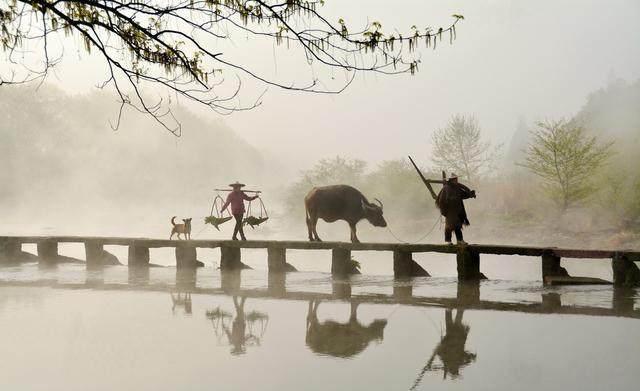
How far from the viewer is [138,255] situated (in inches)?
719

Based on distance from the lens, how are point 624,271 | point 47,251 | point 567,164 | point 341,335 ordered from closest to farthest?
point 341,335 < point 624,271 < point 47,251 < point 567,164

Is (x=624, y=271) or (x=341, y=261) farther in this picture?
(x=341, y=261)

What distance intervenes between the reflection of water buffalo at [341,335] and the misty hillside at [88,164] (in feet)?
156

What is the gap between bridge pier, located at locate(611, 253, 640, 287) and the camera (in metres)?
13.3

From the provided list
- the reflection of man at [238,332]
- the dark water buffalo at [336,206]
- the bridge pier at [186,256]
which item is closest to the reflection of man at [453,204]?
the dark water buffalo at [336,206]

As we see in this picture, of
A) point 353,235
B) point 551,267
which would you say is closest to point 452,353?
point 551,267

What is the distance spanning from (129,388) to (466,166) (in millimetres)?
42005

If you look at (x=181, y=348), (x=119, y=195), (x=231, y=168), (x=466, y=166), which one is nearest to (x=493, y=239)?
(x=466, y=166)

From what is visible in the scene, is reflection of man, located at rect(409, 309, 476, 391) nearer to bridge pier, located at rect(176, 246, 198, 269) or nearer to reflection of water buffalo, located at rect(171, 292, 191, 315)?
reflection of water buffalo, located at rect(171, 292, 191, 315)

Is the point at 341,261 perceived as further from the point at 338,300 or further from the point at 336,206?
the point at 338,300

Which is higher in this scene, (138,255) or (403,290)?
(138,255)

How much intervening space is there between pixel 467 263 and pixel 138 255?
923 cm

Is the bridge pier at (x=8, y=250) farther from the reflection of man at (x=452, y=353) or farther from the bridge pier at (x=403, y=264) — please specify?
the reflection of man at (x=452, y=353)

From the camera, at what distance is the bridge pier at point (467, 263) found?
14414mm
